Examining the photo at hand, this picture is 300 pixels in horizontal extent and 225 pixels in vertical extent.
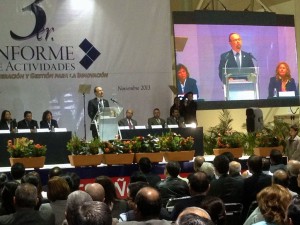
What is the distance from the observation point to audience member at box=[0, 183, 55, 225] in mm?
3490

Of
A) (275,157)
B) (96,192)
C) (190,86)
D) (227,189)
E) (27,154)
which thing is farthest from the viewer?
(190,86)

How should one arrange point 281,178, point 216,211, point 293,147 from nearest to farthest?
1. point 216,211
2. point 281,178
3. point 293,147

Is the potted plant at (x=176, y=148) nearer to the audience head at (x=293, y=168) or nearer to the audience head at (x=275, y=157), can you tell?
the audience head at (x=275, y=157)

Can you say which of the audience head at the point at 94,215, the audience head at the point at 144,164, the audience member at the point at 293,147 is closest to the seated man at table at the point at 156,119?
the audience member at the point at 293,147

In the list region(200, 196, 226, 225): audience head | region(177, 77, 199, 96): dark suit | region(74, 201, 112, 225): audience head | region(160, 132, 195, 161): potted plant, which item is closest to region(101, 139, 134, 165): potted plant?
region(160, 132, 195, 161): potted plant

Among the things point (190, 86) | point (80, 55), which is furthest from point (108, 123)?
point (190, 86)

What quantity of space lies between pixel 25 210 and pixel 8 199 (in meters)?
0.52

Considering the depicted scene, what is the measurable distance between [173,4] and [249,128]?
19.0 feet

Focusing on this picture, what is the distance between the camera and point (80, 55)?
39.1 ft

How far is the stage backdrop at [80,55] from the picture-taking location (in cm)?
1147

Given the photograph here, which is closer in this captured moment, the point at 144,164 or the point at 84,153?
the point at 144,164

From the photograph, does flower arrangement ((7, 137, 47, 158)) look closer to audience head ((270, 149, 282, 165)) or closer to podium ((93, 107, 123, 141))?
podium ((93, 107, 123, 141))

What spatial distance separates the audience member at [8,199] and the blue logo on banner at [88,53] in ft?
26.4

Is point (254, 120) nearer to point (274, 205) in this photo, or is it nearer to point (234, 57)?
point (234, 57)
